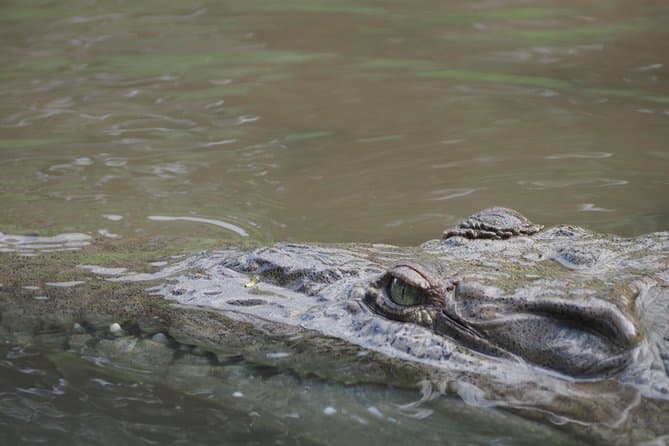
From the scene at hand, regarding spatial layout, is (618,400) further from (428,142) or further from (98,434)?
(428,142)

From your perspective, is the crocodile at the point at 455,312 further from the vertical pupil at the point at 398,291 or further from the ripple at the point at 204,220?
the ripple at the point at 204,220

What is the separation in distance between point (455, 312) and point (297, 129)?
4.27 metres

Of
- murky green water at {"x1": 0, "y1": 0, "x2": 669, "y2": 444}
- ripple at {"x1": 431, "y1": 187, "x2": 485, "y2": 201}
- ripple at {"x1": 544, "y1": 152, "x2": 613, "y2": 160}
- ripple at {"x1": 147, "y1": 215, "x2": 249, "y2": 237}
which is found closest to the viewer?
murky green water at {"x1": 0, "y1": 0, "x2": 669, "y2": 444}

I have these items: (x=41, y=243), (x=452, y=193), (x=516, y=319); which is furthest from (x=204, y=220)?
(x=516, y=319)

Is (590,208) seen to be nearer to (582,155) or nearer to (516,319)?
(582,155)

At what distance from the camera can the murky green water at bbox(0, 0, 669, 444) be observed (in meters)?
4.64

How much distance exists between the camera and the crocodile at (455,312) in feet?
9.20

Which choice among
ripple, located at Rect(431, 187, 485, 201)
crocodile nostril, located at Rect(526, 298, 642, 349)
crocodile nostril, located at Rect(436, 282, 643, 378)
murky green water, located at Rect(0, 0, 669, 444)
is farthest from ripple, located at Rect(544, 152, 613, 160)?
crocodile nostril, located at Rect(526, 298, 642, 349)

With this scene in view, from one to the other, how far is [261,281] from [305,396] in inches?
24.4

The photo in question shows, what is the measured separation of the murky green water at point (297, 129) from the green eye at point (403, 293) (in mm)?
324

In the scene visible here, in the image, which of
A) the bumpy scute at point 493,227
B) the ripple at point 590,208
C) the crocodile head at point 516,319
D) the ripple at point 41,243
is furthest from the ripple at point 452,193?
the crocodile head at point 516,319

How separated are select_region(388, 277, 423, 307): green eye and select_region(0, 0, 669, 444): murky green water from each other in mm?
324

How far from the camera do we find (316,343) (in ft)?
10.6

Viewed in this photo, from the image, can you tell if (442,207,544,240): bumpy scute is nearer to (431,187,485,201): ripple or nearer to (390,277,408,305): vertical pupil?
(390,277,408,305): vertical pupil
